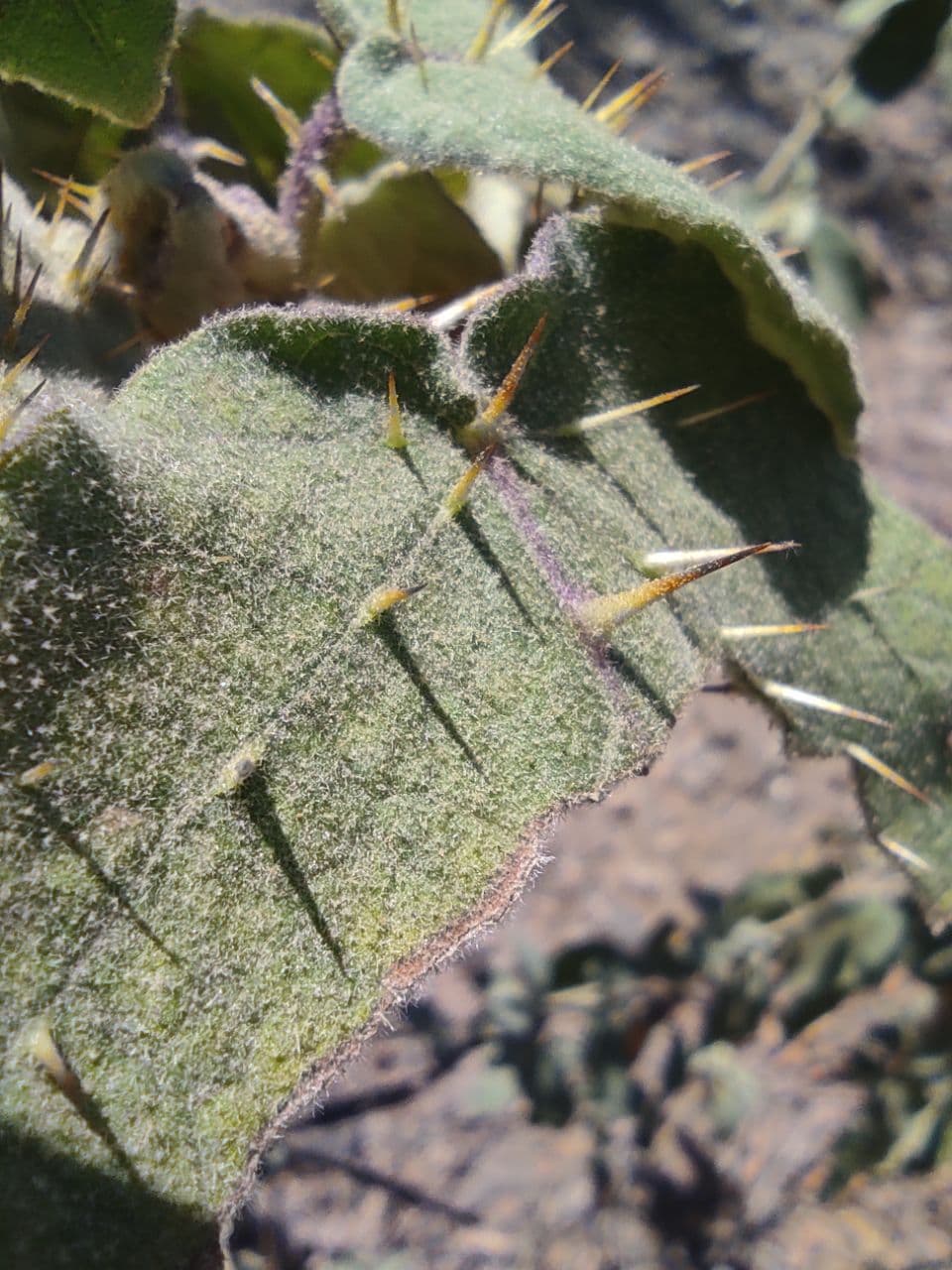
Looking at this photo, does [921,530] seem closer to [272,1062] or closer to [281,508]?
[281,508]

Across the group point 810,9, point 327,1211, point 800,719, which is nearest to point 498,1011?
point 327,1211

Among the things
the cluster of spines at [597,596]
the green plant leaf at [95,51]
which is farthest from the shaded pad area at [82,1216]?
the green plant leaf at [95,51]

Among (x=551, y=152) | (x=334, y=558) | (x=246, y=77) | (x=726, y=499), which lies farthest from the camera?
(x=246, y=77)

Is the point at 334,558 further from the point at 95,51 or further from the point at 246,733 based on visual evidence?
the point at 95,51

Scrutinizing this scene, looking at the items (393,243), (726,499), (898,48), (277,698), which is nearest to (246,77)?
(393,243)

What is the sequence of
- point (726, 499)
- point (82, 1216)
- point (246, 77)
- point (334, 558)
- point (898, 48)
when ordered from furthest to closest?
point (898, 48) → point (246, 77) → point (726, 499) → point (334, 558) → point (82, 1216)
